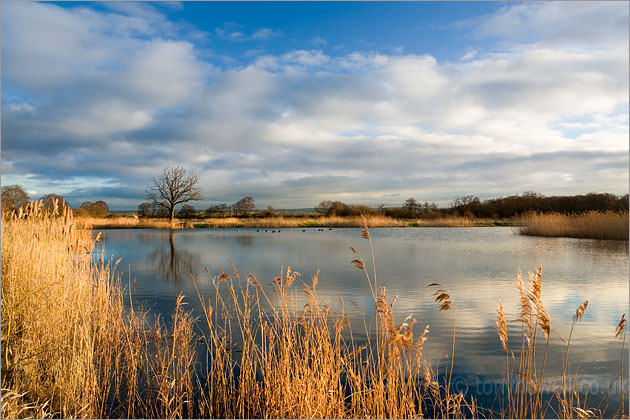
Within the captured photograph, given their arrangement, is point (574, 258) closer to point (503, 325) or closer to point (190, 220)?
point (503, 325)

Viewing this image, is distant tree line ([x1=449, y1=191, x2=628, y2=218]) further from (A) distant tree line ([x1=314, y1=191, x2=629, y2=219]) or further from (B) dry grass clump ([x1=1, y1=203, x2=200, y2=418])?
(B) dry grass clump ([x1=1, y1=203, x2=200, y2=418])

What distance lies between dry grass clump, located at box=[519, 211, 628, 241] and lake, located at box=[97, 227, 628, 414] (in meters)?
1.83

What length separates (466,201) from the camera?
1649 inches

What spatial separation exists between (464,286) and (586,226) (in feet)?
47.9

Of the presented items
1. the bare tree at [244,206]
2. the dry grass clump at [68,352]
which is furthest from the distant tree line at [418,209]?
the dry grass clump at [68,352]

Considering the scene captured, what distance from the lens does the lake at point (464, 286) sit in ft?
15.2

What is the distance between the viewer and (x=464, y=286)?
27.9 feet

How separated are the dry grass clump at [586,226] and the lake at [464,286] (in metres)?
1.83

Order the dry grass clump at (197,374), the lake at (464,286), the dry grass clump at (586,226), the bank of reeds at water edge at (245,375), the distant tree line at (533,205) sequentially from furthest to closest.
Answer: the distant tree line at (533,205) → the dry grass clump at (586,226) → the lake at (464,286) → the dry grass clump at (197,374) → the bank of reeds at water edge at (245,375)

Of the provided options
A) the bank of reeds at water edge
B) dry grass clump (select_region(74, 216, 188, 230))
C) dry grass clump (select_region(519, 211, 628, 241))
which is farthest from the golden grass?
the bank of reeds at water edge

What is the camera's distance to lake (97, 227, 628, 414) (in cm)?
463

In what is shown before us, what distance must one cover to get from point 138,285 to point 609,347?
839 cm

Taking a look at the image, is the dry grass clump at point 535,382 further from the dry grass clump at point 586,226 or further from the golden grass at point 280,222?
the golden grass at point 280,222

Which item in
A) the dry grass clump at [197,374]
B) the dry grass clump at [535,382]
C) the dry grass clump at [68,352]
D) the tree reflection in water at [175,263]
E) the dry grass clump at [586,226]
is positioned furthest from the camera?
the dry grass clump at [586,226]
